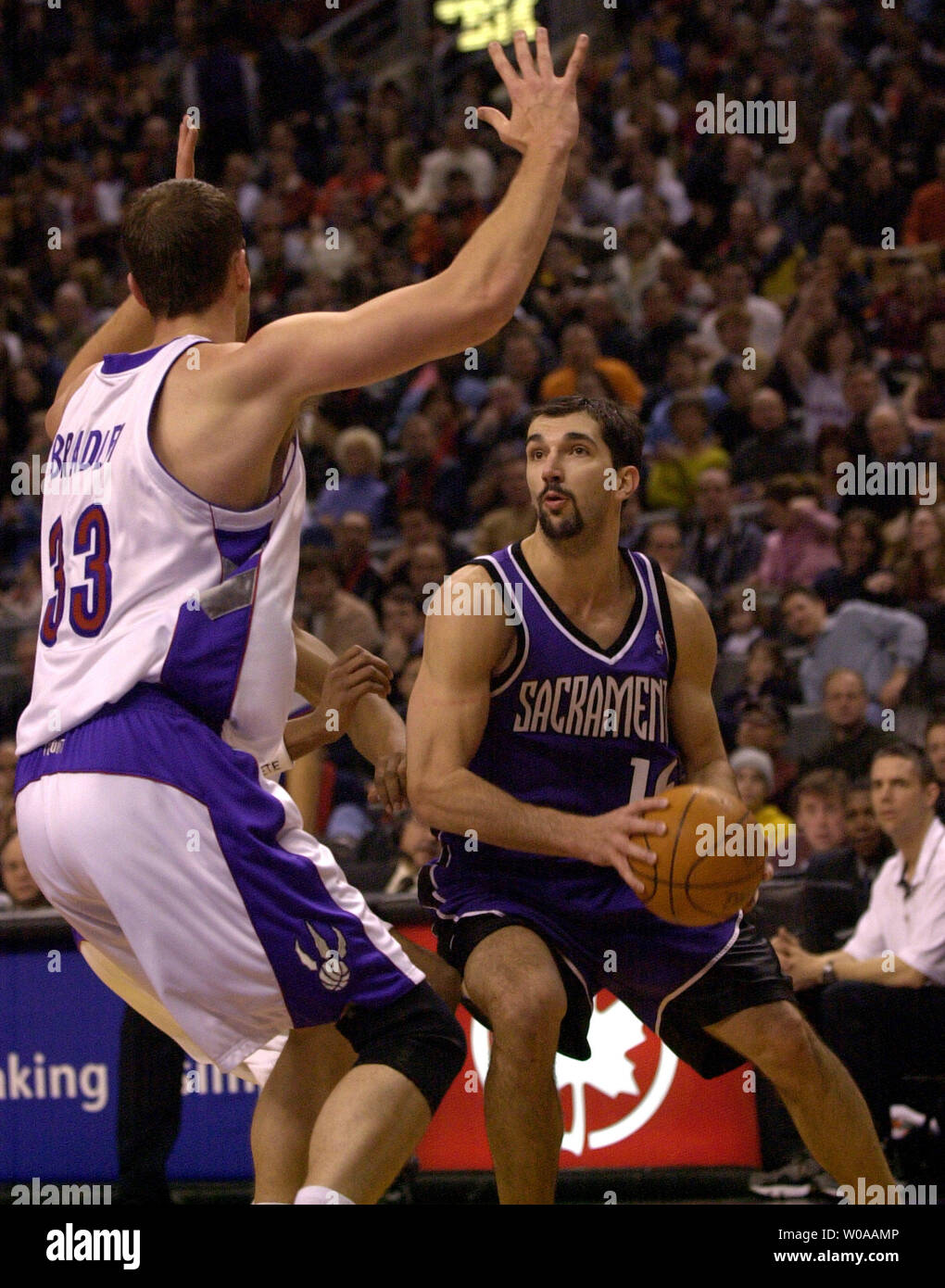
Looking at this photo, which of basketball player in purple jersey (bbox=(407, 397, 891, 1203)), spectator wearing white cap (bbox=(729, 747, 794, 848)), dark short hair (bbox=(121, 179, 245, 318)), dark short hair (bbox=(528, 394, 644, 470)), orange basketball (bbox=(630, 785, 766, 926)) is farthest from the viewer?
spectator wearing white cap (bbox=(729, 747, 794, 848))

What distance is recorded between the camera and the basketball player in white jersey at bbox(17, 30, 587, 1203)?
9.93 ft

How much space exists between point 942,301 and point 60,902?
26.9 ft

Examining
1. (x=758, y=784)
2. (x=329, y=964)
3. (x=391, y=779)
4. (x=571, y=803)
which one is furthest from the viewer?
(x=758, y=784)

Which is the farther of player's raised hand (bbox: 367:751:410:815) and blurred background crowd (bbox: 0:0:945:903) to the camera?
blurred background crowd (bbox: 0:0:945:903)

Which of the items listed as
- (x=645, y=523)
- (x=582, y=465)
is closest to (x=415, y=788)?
(x=582, y=465)

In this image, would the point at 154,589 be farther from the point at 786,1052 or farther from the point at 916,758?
the point at 916,758

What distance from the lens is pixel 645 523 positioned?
9.89m

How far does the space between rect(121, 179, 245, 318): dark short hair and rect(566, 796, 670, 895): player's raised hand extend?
1474 millimetres

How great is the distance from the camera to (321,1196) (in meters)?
2.95

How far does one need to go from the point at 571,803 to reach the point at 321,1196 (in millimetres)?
1507

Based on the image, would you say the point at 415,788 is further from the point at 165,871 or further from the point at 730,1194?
the point at 730,1194

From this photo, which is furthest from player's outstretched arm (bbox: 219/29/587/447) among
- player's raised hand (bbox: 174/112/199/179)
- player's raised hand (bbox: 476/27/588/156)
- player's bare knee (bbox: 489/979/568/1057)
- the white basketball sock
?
A: player's bare knee (bbox: 489/979/568/1057)

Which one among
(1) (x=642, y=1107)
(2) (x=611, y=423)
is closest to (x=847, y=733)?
(1) (x=642, y=1107)

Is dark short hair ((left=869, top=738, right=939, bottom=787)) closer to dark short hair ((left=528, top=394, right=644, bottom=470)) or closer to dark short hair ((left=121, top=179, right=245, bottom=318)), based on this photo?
dark short hair ((left=528, top=394, right=644, bottom=470))
